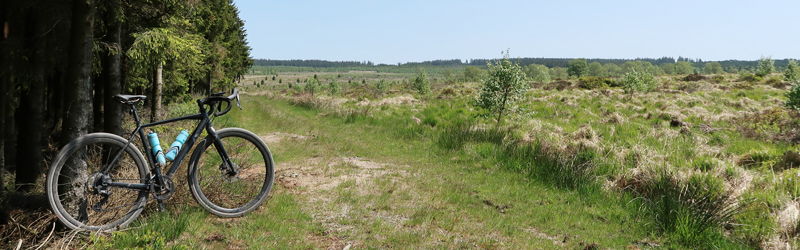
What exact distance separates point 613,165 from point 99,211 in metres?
7.59

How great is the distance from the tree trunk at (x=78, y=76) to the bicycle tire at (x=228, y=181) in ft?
3.17

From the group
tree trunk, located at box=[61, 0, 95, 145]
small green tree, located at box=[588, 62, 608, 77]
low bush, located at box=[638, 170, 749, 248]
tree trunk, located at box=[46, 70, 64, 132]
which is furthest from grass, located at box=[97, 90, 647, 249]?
small green tree, located at box=[588, 62, 608, 77]

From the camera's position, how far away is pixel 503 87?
591 inches

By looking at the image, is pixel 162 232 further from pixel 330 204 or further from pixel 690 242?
pixel 690 242

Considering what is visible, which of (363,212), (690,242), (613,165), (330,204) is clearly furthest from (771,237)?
(330,204)

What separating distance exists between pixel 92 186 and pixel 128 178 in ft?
0.97

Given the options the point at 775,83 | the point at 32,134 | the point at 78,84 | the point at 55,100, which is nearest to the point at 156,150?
the point at 78,84

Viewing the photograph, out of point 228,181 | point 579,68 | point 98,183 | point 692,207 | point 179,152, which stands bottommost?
point 692,207

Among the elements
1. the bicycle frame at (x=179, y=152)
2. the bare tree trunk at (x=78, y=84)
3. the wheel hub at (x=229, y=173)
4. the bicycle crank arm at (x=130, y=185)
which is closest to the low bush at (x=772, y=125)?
the wheel hub at (x=229, y=173)

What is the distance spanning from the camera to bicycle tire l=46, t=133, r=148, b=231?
344 centimetres

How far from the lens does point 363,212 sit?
509cm

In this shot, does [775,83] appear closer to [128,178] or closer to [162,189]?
[162,189]

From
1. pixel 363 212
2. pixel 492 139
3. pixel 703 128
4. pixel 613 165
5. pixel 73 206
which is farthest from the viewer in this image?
pixel 703 128

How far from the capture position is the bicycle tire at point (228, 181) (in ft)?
13.7
